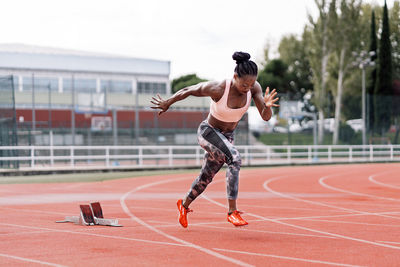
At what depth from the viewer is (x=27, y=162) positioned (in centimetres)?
2620

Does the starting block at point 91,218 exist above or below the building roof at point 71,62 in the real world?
below

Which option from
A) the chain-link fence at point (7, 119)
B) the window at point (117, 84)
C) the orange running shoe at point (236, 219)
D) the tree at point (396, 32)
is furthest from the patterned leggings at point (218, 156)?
the tree at point (396, 32)

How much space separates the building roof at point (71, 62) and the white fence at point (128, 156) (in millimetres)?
20039

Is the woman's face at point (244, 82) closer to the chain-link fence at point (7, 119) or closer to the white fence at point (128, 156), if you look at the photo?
the white fence at point (128, 156)

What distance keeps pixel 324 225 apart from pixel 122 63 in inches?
2163

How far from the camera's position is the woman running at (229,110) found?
22.7 ft

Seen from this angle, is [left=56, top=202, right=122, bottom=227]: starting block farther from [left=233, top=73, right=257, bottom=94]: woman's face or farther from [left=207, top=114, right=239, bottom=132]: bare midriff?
[left=233, top=73, right=257, bottom=94]: woman's face

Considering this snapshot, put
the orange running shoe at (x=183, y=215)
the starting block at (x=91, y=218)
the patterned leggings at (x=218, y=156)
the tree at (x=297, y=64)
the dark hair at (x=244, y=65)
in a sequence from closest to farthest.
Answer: the dark hair at (x=244, y=65)
the patterned leggings at (x=218, y=156)
the orange running shoe at (x=183, y=215)
the starting block at (x=91, y=218)
the tree at (x=297, y=64)

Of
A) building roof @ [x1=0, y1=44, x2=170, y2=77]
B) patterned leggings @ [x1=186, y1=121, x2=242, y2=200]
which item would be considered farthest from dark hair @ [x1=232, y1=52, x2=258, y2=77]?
building roof @ [x1=0, y1=44, x2=170, y2=77]

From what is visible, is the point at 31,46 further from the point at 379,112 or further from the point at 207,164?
the point at 207,164

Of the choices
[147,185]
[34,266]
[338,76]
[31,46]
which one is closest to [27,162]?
[147,185]

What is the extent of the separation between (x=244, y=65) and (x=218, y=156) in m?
1.07

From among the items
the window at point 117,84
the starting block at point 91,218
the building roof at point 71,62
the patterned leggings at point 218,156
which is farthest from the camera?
the window at point 117,84

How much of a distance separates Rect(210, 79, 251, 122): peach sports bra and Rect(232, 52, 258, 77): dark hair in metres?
0.23
